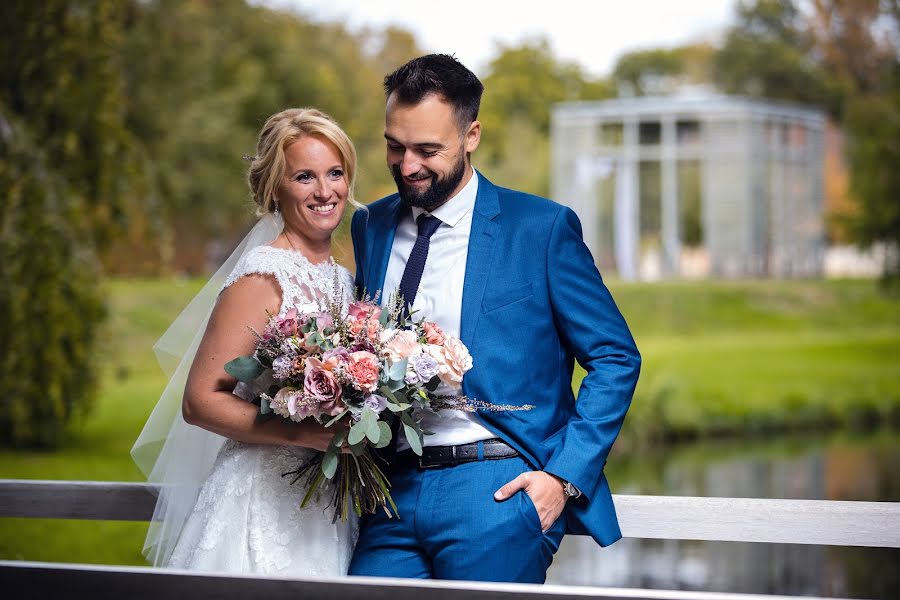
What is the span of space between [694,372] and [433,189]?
19.2m

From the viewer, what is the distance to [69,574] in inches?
81.9

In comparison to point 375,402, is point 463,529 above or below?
below

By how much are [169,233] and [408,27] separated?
92.1 feet

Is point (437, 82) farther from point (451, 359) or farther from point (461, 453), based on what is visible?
point (461, 453)

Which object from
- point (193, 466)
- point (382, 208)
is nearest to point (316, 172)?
point (382, 208)

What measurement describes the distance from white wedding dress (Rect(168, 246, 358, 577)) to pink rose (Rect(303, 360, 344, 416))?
1.22 feet

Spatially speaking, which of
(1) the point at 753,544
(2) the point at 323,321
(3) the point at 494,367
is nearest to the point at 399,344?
(2) the point at 323,321

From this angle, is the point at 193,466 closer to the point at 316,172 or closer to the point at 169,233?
the point at 316,172

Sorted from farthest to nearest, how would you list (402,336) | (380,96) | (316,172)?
(380,96)
(316,172)
(402,336)

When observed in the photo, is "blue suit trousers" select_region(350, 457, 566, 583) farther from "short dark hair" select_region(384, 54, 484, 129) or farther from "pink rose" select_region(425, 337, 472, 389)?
"short dark hair" select_region(384, 54, 484, 129)

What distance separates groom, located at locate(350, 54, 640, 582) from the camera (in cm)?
269

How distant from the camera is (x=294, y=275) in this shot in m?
2.96

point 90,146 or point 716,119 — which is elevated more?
point 716,119

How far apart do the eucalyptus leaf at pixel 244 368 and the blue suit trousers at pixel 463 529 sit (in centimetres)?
44
